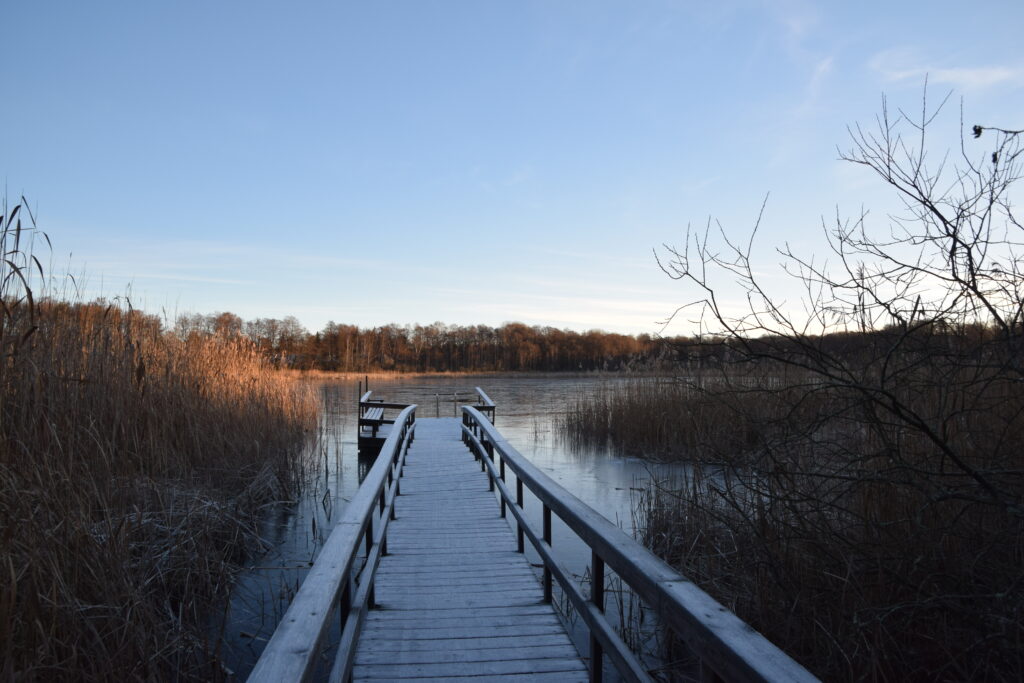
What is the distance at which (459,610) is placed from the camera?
12.1ft

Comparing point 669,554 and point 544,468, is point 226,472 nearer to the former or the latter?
point 669,554

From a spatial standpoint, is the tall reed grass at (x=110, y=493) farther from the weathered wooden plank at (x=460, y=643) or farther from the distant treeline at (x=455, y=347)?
the distant treeline at (x=455, y=347)

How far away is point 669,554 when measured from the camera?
18.6 ft

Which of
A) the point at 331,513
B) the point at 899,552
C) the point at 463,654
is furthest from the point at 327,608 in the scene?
the point at 331,513

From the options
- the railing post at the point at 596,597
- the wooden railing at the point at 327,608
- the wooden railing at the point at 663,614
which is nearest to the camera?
the wooden railing at the point at 663,614

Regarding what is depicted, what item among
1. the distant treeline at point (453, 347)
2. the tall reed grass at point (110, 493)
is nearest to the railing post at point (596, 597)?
the tall reed grass at point (110, 493)

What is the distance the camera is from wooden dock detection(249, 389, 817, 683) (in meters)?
1.56

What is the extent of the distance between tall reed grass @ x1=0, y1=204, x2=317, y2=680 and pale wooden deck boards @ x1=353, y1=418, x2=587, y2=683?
95 centimetres

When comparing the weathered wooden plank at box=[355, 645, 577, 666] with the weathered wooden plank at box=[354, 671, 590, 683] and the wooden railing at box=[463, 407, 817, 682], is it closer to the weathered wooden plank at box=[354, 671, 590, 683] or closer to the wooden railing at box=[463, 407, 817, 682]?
the weathered wooden plank at box=[354, 671, 590, 683]

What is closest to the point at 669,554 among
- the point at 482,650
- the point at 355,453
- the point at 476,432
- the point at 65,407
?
the point at 482,650

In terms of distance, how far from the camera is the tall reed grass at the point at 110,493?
2.97m

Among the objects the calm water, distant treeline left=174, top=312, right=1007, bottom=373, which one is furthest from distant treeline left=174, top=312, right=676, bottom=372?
the calm water

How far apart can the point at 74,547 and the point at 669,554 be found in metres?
4.35

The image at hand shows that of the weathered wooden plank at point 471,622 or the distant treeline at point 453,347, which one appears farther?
the distant treeline at point 453,347
